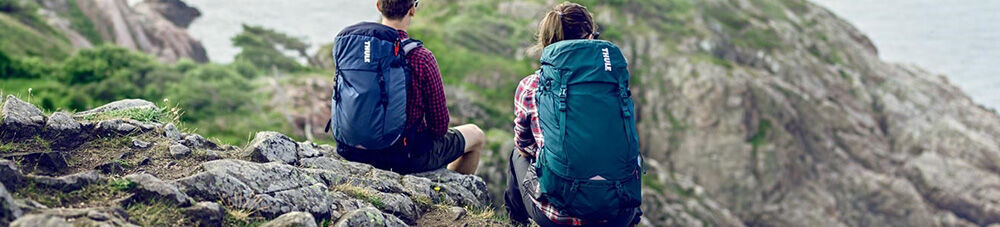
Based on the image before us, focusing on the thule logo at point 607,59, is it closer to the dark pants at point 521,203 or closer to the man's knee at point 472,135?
the dark pants at point 521,203

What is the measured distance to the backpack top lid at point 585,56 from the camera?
17.9ft

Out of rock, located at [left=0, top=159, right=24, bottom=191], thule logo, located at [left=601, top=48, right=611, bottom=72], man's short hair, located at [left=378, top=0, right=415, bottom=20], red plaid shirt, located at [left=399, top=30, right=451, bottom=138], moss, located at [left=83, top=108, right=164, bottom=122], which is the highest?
man's short hair, located at [left=378, top=0, right=415, bottom=20]

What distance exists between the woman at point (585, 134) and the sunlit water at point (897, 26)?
3629 centimetres

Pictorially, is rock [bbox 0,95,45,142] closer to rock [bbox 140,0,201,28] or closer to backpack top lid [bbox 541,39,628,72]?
backpack top lid [bbox 541,39,628,72]

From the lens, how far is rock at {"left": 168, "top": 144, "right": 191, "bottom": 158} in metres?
6.26

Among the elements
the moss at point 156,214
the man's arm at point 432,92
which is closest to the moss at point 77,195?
the moss at point 156,214

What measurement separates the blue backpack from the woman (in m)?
1.27

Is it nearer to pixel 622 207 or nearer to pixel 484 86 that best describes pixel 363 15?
pixel 484 86

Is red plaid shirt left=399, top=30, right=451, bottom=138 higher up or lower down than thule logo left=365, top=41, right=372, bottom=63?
lower down

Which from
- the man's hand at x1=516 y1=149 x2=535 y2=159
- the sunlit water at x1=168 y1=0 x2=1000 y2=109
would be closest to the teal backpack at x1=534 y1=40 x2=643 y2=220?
the man's hand at x1=516 y1=149 x2=535 y2=159

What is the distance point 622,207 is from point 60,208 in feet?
12.9

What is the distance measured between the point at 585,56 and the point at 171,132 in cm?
403

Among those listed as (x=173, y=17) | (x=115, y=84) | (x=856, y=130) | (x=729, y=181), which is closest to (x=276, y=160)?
(x=115, y=84)

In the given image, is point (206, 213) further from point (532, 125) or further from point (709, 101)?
point (709, 101)
